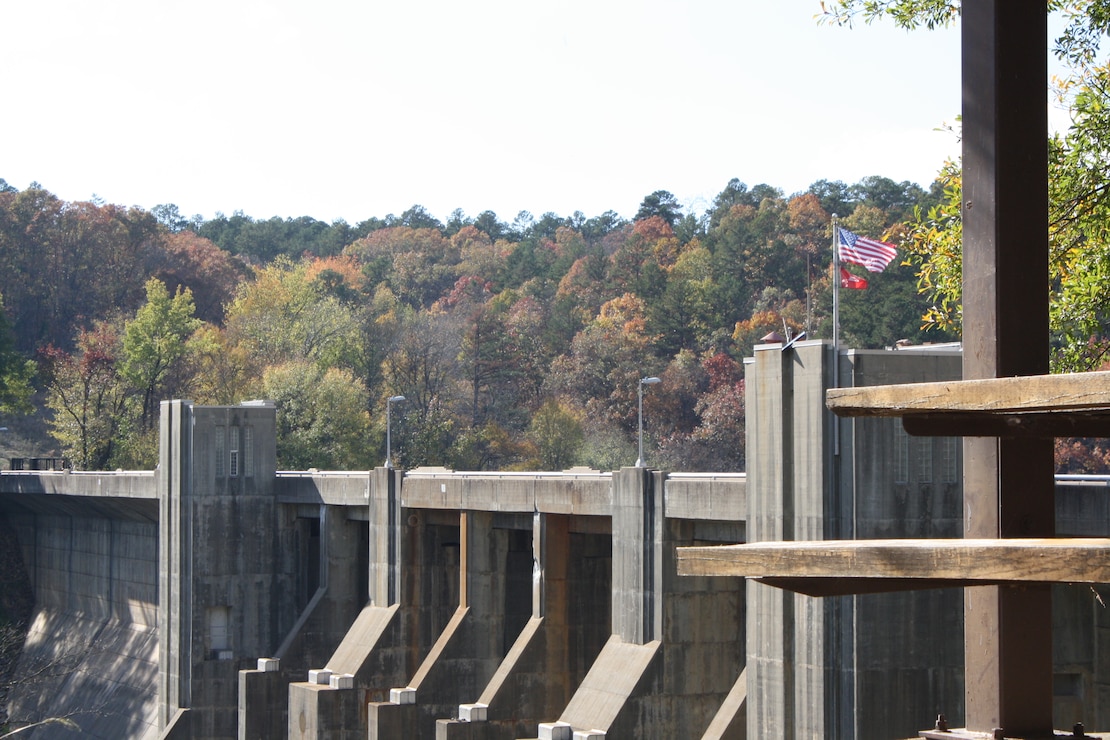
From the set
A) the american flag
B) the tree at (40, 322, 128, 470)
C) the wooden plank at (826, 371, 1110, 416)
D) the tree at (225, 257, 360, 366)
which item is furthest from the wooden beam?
the tree at (225, 257, 360, 366)

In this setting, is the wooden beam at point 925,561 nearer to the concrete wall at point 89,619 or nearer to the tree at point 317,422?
the concrete wall at point 89,619

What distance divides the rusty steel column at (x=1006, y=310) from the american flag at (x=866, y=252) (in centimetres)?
1732

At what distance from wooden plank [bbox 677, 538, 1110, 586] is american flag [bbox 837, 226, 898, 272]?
59.2 ft

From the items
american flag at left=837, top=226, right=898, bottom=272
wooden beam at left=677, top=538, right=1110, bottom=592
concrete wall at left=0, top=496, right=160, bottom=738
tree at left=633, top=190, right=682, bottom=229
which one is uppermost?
tree at left=633, top=190, right=682, bottom=229

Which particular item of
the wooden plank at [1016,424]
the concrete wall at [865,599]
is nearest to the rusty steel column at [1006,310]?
the wooden plank at [1016,424]

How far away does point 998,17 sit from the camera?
17.2 ft

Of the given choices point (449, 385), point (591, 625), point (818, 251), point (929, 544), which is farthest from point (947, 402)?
point (818, 251)

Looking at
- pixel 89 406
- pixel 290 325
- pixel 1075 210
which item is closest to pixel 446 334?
pixel 290 325

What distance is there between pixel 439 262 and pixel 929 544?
4933 inches

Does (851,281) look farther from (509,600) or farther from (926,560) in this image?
(926,560)

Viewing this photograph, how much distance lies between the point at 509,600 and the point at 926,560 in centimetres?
2902

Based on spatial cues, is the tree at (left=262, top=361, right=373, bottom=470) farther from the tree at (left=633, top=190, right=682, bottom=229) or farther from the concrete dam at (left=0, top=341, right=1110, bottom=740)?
the tree at (left=633, top=190, right=682, bottom=229)

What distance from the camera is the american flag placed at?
22.4 m

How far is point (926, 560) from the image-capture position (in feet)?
14.5
